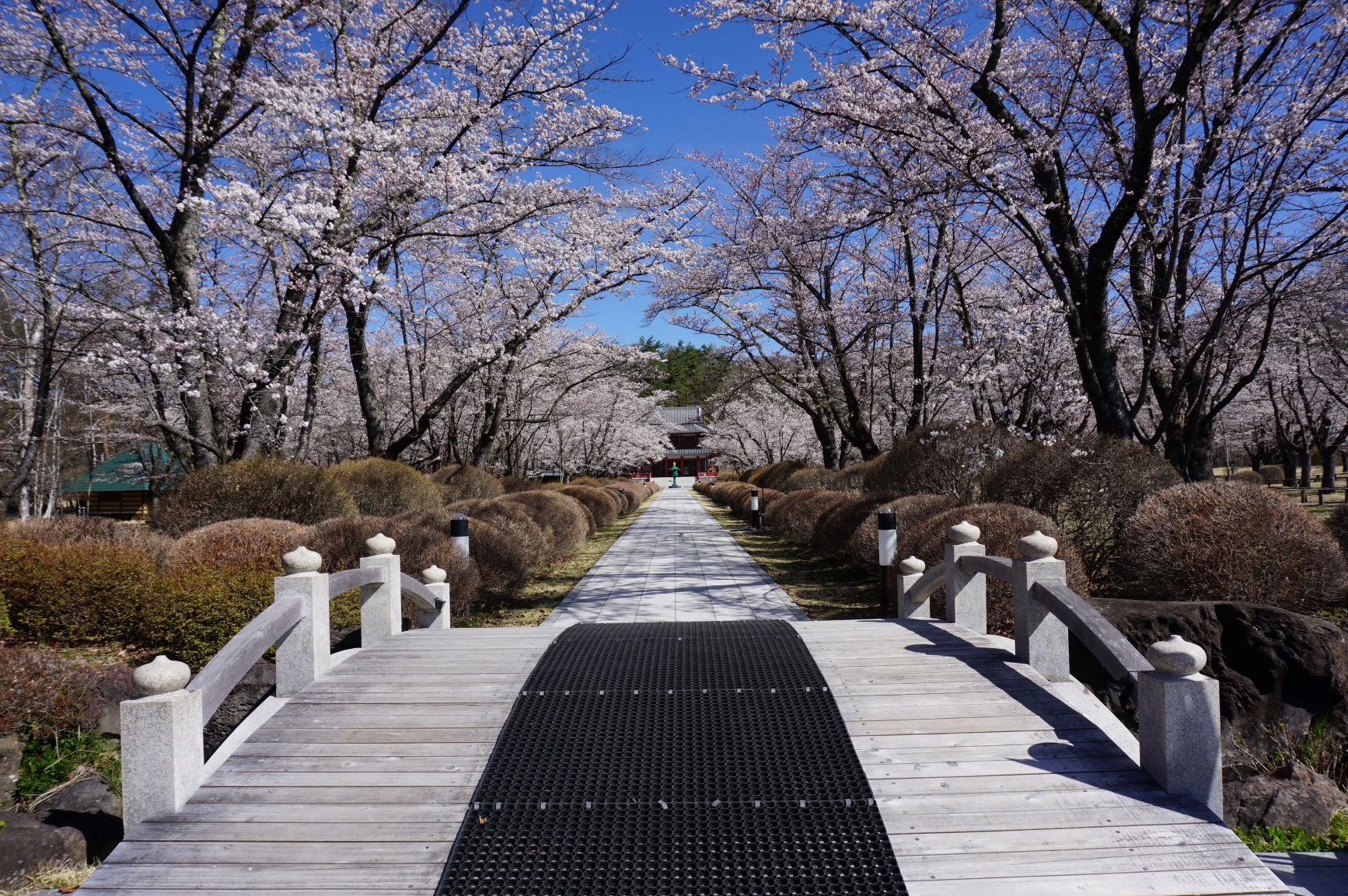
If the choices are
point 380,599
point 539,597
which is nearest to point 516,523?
point 539,597

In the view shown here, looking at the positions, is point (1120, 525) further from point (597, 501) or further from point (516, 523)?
point (597, 501)

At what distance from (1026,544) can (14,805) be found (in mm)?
6106

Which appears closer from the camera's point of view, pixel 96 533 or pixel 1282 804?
pixel 1282 804

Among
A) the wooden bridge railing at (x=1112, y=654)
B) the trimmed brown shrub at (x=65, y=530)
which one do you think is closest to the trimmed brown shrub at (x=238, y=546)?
the trimmed brown shrub at (x=65, y=530)

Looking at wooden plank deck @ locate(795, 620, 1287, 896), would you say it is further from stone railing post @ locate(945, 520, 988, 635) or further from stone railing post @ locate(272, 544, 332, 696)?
stone railing post @ locate(272, 544, 332, 696)

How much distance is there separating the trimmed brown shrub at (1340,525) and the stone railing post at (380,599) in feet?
29.6

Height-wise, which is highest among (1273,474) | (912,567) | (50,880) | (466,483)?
(466,483)

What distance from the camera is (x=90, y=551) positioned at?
22.5ft

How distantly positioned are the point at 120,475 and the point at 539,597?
2948 cm

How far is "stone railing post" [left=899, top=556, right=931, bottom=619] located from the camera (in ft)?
19.9

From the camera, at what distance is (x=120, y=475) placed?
31.5 meters

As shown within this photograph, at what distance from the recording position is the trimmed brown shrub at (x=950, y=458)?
11508 mm

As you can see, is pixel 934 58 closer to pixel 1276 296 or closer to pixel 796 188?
pixel 1276 296

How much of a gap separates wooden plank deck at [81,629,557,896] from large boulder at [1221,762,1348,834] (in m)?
4.13
